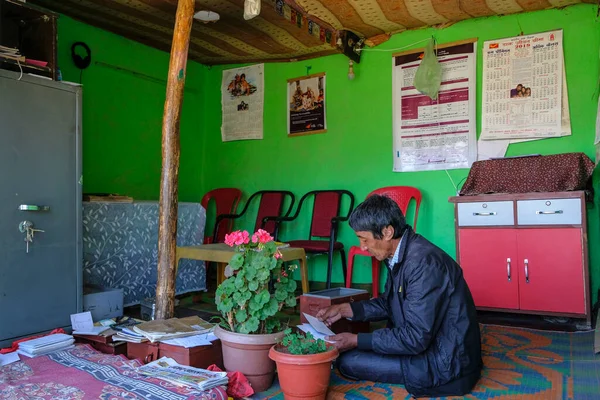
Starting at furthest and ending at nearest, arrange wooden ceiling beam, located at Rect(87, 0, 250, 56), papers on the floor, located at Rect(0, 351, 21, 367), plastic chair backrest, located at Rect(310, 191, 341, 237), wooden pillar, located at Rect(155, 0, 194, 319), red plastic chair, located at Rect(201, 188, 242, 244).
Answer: red plastic chair, located at Rect(201, 188, 242, 244)
plastic chair backrest, located at Rect(310, 191, 341, 237)
wooden ceiling beam, located at Rect(87, 0, 250, 56)
wooden pillar, located at Rect(155, 0, 194, 319)
papers on the floor, located at Rect(0, 351, 21, 367)

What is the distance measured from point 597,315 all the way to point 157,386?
9.70ft

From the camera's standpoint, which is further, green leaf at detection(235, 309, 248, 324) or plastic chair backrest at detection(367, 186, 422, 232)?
plastic chair backrest at detection(367, 186, 422, 232)

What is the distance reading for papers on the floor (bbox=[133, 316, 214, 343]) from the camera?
2.40m

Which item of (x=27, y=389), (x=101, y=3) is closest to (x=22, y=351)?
(x=27, y=389)

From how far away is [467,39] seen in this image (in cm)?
428

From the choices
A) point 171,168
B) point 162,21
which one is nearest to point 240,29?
point 162,21

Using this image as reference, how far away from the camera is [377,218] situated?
2.07 meters

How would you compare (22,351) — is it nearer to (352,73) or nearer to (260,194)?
(260,194)

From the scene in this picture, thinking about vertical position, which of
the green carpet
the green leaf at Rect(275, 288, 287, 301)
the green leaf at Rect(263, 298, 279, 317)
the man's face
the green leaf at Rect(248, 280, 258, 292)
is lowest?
the green carpet

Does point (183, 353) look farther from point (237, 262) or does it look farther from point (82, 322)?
point (82, 322)

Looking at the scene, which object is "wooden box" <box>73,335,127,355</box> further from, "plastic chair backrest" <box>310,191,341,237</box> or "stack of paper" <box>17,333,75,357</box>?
"plastic chair backrest" <box>310,191,341,237</box>

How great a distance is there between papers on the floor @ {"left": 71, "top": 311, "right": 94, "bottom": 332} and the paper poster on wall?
2.93m

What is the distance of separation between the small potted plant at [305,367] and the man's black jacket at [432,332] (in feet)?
0.91

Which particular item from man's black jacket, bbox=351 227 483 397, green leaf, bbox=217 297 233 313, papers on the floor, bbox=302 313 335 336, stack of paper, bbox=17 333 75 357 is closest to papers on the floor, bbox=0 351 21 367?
stack of paper, bbox=17 333 75 357
